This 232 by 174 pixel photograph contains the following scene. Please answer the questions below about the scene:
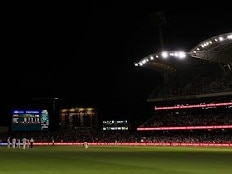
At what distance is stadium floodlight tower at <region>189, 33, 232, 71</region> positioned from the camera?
2603 inches

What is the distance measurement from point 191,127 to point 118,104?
4376cm

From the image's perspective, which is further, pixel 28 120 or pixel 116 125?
pixel 116 125

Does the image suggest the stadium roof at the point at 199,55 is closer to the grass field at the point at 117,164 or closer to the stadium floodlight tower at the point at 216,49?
the stadium floodlight tower at the point at 216,49

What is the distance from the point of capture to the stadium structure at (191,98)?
274 feet

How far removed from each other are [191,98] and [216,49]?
22.9m

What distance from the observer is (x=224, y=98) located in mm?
87000

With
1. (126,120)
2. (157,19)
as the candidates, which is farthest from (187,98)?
(126,120)

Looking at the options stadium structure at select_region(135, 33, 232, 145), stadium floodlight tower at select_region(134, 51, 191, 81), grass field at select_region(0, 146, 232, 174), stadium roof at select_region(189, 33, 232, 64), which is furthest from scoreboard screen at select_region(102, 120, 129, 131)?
grass field at select_region(0, 146, 232, 174)

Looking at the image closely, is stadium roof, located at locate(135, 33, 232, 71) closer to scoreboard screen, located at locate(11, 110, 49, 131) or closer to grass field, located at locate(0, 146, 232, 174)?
scoreboard screen, located at locate(11, 110, 49, 131)

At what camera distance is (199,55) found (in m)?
74.8

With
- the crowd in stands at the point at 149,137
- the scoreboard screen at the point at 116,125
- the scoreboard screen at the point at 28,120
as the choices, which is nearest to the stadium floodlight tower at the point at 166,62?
the crowd in stands at the point at 149,137

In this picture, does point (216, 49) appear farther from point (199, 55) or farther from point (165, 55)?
point (165, 55)

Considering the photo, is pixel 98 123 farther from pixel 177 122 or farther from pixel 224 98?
pixel 224 98

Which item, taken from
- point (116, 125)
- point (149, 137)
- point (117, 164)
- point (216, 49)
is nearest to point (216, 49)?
point (216, 49)
